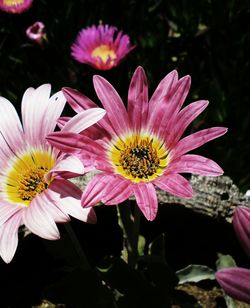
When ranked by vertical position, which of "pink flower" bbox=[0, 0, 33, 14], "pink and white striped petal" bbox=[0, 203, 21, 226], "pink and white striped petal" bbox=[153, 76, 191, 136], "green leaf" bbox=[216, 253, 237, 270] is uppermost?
"pink flower" bbox=[0, 0, 33, 14]

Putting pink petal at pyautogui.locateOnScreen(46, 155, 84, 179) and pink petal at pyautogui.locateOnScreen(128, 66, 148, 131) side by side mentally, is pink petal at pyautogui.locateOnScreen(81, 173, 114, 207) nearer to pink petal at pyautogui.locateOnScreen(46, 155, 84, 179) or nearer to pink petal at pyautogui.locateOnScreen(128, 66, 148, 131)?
pink petal at pyautogui.locateOnScreen(46, 155, 84, 179)

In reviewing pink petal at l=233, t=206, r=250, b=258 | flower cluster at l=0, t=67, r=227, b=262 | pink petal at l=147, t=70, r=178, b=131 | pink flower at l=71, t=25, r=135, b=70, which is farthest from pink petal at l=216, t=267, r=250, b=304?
pink flower at l=71, t=25, r=135, b=70

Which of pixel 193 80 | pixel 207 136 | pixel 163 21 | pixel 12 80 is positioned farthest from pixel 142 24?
pixel 207 136

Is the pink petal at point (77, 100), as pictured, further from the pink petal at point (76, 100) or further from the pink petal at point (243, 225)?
the pink petal at point (243, 225)

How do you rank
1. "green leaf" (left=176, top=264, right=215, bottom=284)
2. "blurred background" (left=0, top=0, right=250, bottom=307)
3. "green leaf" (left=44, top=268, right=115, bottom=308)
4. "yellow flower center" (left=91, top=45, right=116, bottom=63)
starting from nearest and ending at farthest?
1. "green leaf" (left=44, top=268, right=115, bottom=308)
2. "green leaf" (left=176, top=264, right=215, bottom=284)
3. "blurred background" (left=0, top=0, right=250, bottom=307)
4. "yellow flower center" (left=91, top=45, right=116, bottom=63)

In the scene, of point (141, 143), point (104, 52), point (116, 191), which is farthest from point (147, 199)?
point (104, 52)

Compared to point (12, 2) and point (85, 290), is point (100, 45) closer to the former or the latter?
point (12, 2)

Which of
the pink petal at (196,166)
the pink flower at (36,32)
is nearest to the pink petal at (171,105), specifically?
the pink petal at (196,166)
